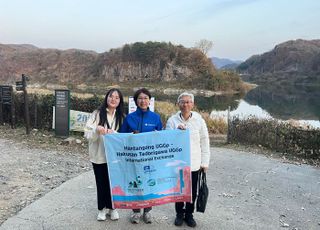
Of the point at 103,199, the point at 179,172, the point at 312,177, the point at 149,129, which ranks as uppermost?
the point at 149,129

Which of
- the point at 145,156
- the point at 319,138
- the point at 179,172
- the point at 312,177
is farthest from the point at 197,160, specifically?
the point at 319,138

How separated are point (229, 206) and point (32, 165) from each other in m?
4.78

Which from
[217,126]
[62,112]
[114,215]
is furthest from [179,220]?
[217,126]

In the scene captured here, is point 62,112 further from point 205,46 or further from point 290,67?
point 290,67

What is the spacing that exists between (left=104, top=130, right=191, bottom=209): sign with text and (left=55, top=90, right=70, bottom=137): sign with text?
26.6ft

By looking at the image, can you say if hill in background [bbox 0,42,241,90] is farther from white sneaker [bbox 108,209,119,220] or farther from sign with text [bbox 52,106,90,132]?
white sneaker [bbox 108,209,119,220]

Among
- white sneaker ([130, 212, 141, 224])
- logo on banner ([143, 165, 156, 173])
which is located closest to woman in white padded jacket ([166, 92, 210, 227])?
logo on banner ([143, 165, 156, 173])

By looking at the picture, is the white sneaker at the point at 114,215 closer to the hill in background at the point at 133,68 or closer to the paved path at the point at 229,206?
the paved path at the point at 229,206

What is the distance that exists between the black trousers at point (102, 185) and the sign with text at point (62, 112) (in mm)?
7723

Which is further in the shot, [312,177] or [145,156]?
[312,177]

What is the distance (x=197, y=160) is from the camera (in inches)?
189

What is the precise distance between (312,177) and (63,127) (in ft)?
25.1

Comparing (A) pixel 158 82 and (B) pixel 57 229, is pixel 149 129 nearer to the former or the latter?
(B) pixel 57 229

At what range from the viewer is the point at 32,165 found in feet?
28.8
